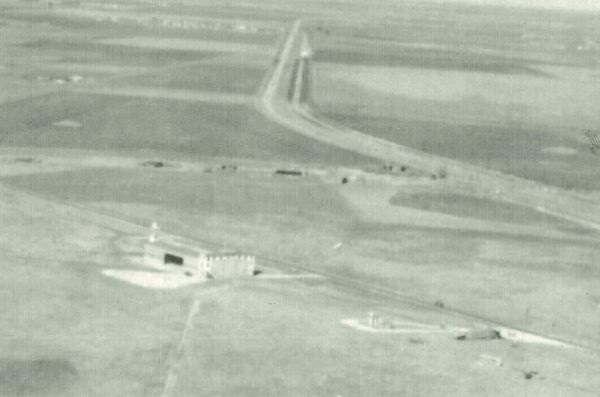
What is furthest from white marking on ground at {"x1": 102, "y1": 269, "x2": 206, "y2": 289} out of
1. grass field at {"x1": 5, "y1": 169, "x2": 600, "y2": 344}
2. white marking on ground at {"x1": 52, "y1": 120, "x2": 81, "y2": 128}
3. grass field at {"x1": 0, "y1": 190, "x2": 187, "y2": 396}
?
white marking on ground at {"x1": 52, "y1": 120, "x2": 81, "y2": 128}

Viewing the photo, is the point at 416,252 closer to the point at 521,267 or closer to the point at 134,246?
the point at 521,267

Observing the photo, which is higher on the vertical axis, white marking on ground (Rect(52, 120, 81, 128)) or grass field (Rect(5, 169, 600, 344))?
grass field (Rect(5, 169, 600, 344))

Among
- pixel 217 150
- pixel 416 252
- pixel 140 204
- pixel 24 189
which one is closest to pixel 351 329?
pixel 416 252

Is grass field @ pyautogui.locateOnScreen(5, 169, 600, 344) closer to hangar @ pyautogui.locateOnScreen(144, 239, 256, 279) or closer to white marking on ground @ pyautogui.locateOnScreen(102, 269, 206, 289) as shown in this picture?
hangar @ pyautogui.locateOnScreen(144, 239, 256, 279)

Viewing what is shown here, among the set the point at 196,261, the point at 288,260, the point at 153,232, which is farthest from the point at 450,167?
the point at 196,261

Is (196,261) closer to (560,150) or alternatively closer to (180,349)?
(180,349)

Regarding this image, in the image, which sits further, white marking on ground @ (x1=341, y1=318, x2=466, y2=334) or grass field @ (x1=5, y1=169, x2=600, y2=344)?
grass field @ (x1=5, y1=169, x2=600, y2=344)

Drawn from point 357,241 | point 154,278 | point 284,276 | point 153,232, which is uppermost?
point 153,232

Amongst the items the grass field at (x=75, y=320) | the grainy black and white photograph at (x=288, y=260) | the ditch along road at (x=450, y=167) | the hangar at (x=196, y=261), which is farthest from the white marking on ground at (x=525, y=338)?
the ditch along road at (x=450, y=167)
